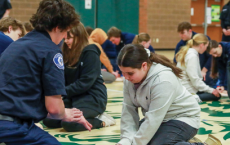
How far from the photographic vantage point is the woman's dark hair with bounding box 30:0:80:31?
1.68m

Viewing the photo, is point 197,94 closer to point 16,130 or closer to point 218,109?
point 218,109

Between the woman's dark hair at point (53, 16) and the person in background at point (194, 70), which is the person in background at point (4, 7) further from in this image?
the woman's dark hair at point (53, 16)

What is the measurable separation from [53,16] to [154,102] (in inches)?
34.1

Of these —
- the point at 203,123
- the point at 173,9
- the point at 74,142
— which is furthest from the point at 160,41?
the point at 74,142

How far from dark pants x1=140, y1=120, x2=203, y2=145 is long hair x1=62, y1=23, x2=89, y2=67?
125 centimetres

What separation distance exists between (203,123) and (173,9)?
34.0 feet

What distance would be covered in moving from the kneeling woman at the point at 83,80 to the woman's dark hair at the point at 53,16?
1.27 meters

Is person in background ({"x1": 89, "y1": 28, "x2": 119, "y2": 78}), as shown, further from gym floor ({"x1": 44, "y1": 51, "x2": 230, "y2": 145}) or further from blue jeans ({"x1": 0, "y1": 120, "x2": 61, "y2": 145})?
blue jeans ({"x1": 0, "y1": 120, "x2": 61, "y2": 145})

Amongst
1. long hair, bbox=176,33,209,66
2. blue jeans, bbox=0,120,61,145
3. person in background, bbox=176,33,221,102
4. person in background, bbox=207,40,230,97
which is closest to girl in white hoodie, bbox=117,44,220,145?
blue jeans, bbox=0,120,61,145

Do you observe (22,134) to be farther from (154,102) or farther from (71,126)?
(71,126)

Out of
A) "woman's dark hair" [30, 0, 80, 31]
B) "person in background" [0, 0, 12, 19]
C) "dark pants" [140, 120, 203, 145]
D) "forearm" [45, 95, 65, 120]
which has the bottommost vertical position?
"dark pants" [140, 120, 203, 145]

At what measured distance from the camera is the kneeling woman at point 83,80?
3.03 metres

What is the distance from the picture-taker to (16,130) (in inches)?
62.3

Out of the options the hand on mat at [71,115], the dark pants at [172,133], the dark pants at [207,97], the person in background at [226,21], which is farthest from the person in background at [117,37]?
the hand on mat at [71,115]
